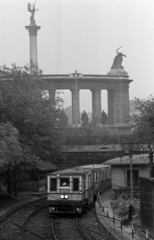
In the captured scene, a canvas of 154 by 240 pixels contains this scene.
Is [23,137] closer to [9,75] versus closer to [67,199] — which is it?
[9,75]

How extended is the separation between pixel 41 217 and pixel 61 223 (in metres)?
2.76

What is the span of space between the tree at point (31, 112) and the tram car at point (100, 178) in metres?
4.77

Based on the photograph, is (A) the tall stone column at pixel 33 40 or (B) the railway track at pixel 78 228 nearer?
(B) the railway track at pixel 78 228

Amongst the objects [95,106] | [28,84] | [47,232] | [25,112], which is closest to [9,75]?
[28,84]

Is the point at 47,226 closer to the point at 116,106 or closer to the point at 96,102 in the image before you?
the point at 96,102

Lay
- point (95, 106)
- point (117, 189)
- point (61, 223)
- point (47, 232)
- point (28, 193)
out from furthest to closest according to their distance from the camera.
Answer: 1. point (95, 106)
2. point (28, 193)
3. point (117, 189)
4. point (61, 223)
5. point (47, 232)

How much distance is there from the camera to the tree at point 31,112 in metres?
35.4

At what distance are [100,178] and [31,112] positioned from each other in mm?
7431

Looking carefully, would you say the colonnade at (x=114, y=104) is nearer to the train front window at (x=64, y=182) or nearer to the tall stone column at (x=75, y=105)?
the tall stone column at (x=75, y=105)

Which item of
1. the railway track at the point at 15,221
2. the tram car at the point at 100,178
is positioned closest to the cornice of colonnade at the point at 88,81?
the tram car at the point at 100,178

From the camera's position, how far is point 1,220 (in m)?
25.6

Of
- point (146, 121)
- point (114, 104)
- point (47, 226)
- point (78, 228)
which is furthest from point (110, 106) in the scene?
point (78, 228)

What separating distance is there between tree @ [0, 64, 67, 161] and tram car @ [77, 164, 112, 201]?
15.7ft

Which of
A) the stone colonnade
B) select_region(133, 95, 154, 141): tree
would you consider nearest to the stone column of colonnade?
the stone colonnade
